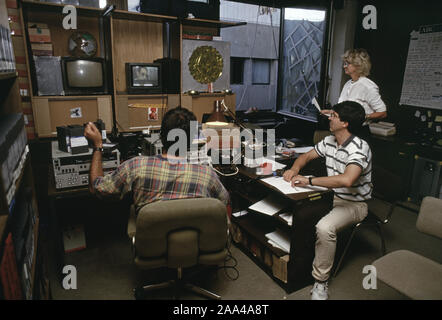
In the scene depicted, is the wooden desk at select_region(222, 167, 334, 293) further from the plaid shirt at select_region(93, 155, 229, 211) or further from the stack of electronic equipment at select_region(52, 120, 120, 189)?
the stack of electronic equipment at select_region(52, 120, 120, 189)

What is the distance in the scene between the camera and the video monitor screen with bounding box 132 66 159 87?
9.68 ft

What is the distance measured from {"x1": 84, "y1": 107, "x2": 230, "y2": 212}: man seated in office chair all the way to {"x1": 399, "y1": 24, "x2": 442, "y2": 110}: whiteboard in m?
3.12

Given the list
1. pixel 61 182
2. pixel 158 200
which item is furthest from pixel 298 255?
pixel 61 182

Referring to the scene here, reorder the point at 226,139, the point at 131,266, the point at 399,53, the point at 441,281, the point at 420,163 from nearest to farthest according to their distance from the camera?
1. the point at 441,281
2. the point at 131,266
3. the point at 226,139
4. the point at 420,163
5. the point at 399,53

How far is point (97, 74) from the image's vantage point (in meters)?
2.73

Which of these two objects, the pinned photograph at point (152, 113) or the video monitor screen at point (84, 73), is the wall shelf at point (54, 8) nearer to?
the video monitor screen at point (84, 73)

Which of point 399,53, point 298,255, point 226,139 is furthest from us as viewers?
point 399,53

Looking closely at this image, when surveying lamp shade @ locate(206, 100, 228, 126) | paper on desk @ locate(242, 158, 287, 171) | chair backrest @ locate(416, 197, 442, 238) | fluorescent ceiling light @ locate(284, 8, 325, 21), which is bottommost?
chair backrest @ locate(416, 197, 442, 238)

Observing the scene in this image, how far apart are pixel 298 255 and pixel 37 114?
7.35 feet

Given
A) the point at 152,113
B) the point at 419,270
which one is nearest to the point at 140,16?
the point at 152,113

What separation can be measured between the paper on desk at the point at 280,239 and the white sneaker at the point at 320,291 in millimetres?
282

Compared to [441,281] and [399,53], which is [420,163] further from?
[441,281]

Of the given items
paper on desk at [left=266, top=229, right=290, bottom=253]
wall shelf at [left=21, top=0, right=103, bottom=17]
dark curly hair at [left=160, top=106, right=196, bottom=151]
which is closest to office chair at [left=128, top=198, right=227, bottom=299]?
dark curly hair at [left=160, top=106, right=196, bottom=151]

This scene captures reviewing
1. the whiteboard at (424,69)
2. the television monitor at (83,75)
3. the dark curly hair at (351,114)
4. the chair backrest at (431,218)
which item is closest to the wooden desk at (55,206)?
the television monitor at (83,75)
